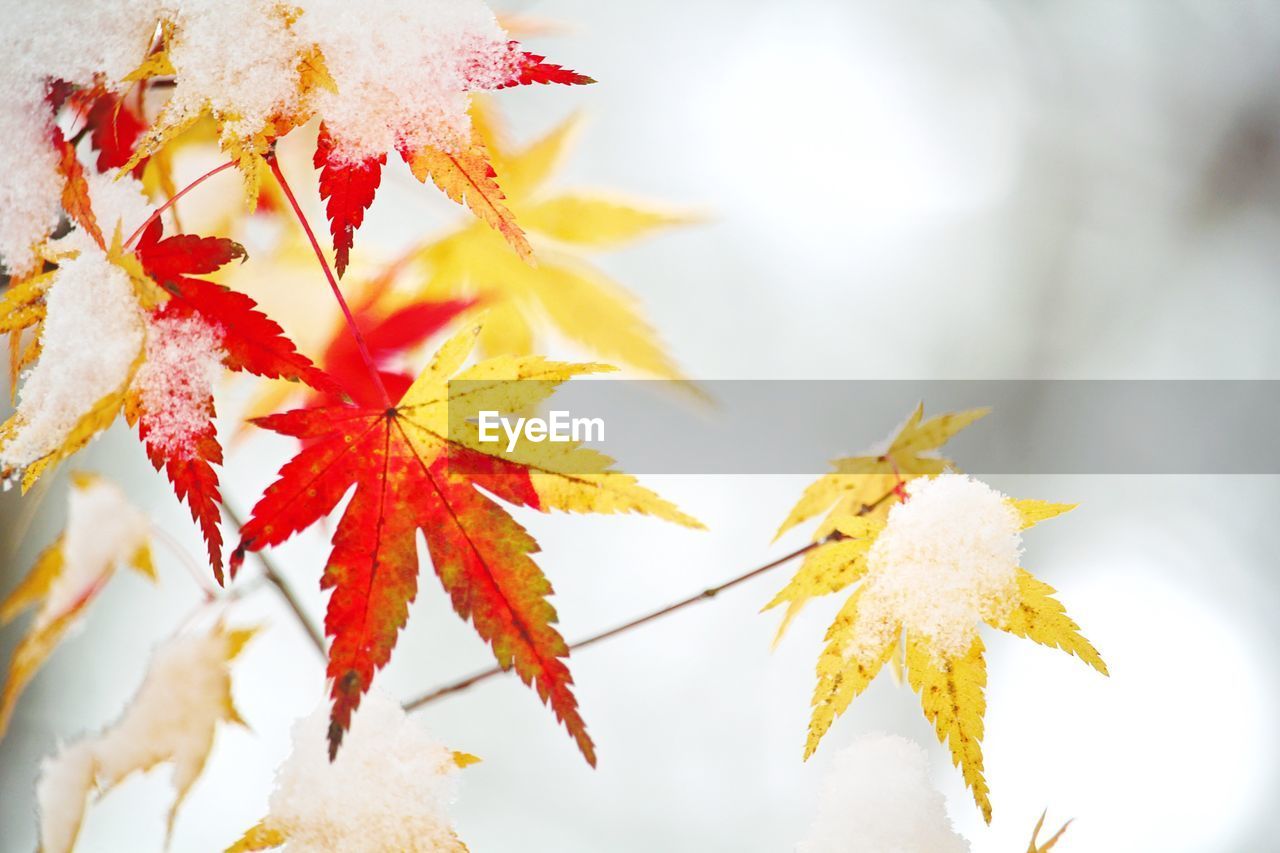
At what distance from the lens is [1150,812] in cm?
119

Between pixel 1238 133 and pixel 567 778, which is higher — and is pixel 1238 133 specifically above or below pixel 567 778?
above

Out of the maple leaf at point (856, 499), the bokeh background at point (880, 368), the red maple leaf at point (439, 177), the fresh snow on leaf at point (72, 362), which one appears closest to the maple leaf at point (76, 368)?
the fresh snow on leaf at point (72, 362)

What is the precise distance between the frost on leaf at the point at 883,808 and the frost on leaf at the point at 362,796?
0.19 metres

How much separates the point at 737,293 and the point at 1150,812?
1243 mm

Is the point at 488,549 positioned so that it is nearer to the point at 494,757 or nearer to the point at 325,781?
the point at 325,781

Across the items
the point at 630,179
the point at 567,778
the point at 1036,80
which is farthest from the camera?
the point at 1036,80

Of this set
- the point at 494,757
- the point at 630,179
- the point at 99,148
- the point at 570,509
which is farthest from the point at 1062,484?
the point at 99,148

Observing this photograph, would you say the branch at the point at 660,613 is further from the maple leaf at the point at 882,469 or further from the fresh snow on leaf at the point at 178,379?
the fresh snow on leaf at the point at 178,379

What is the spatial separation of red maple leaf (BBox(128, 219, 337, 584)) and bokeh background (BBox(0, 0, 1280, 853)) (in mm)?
917
